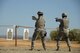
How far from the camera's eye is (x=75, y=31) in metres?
24.9

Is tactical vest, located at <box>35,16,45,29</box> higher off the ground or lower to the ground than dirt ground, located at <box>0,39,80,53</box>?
higher

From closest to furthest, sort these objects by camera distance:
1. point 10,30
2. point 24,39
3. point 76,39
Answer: point 10,30 → point 24,39 → point 76,39

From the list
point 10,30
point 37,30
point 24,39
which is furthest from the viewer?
point 24,39

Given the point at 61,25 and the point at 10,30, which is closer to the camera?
the point at 61,25

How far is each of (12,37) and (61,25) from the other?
7.25 m

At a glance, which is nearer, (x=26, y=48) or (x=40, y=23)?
(x=40, y=23)

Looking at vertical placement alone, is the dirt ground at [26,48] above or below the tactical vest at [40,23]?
below

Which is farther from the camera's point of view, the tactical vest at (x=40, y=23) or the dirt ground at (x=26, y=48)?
the tactical vest at (x=40, y=23)

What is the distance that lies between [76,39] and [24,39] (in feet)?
17.2

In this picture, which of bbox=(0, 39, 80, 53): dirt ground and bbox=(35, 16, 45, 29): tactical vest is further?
bbox=(35, 16, 45, 29): tactical vest

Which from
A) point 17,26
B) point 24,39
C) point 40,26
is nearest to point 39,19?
point 40,26

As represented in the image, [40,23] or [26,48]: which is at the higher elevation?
[40,23]

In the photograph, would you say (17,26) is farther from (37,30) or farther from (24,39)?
(37,30)

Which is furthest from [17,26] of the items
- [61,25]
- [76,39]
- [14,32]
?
[76,39]
